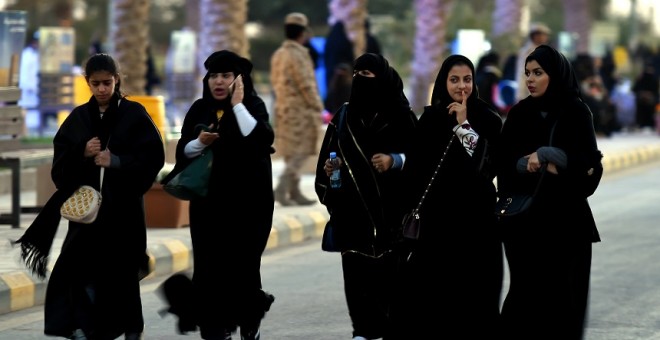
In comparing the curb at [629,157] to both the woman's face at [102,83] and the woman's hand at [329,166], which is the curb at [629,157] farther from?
the woman's face at [102,83]

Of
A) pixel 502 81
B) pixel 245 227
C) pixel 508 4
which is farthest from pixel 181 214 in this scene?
pixel 508 4

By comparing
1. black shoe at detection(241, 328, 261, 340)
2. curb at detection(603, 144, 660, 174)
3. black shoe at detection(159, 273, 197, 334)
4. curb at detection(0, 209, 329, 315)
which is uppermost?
black shoe at detection(159, 273, 197, 334)

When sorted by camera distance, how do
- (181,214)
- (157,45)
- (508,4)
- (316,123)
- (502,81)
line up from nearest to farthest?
(181,214)
(316,123)
(502,81)
(508,4)
(157,45)

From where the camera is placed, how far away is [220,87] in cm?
754

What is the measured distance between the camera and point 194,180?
7.54 metres

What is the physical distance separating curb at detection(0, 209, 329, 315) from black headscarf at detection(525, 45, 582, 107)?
141 inches

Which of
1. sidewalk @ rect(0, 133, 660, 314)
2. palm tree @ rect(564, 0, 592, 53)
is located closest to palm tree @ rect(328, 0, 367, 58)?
sidewalk @ rect(0, 133, 660, 314)

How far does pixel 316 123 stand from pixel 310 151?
257mm

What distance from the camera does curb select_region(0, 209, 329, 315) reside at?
934 cm

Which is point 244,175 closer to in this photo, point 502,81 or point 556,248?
point 556,248

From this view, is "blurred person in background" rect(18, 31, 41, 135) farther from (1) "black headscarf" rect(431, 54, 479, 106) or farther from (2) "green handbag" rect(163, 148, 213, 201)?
(1) "black headscarf" rect(431, 54, 479, 106)

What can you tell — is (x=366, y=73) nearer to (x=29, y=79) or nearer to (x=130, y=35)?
(x=130, y=35)

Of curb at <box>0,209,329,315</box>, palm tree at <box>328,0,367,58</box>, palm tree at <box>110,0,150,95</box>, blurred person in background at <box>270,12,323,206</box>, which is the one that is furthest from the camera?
palm tree at <box>328,0,367,58</box>

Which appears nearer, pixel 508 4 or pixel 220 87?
pixel 220 87
